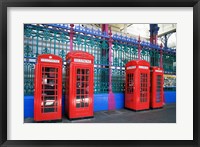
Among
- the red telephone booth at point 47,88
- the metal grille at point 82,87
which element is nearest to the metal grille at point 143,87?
the metal grille at point 82,87

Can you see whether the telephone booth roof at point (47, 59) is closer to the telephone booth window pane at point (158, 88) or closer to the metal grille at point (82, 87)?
the metal grille at point (82, 87)

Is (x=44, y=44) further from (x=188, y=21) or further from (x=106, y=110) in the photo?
(x=188, y=21)

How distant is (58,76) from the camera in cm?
309

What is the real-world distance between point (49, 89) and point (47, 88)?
0.17 ft

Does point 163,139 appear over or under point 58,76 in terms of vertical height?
under

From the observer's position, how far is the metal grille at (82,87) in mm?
3266

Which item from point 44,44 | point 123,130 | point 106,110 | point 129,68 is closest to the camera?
point 123,130

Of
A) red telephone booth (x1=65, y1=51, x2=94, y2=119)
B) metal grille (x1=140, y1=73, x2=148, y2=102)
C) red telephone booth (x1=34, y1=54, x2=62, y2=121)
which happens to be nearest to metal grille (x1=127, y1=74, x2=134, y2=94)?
metal grille (x1=140, y1=73, x2=148, y2=102)

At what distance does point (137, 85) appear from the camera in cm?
431

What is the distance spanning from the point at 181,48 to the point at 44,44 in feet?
11.9

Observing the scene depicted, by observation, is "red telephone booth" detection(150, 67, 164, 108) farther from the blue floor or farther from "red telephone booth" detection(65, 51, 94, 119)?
"red telephone booth" detection(65, 51, 94, 119)

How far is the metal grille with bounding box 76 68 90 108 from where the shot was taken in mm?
3266

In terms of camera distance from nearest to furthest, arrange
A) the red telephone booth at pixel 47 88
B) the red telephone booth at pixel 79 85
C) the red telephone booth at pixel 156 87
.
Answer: the red telephone booth at pixel 47 88
the red telephone booth at pixel 79 85
the red telephone booth at pixel 156 87

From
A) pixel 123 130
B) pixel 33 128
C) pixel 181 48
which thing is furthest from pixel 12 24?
pixel 181 48
